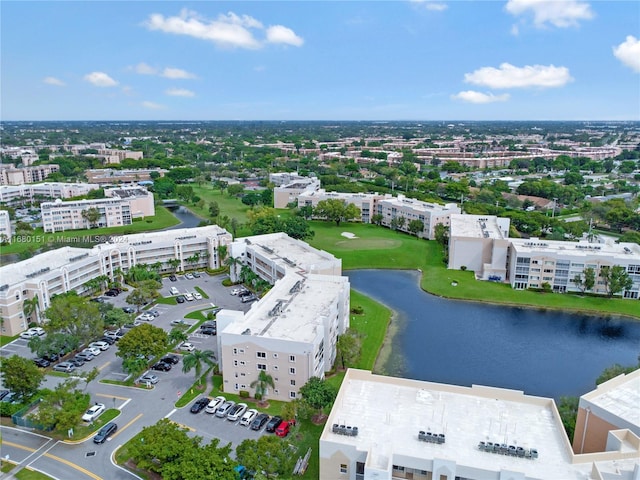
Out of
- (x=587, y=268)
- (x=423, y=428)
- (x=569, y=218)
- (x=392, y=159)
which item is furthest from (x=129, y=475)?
(x=392, y=159)

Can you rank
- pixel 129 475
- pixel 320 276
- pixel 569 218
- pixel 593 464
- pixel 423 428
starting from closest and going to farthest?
pixel 593 464
pixel 423 428
pixel 129 475
pixel 320 276
pixel 569 218

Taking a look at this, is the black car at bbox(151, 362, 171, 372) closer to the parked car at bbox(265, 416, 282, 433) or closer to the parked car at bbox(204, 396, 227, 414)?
the parked car at bbox(204, 396, 227, 414)

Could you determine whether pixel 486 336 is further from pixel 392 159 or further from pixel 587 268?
pixel 392 159

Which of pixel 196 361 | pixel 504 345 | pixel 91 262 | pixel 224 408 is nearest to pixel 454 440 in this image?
pixel 224 408

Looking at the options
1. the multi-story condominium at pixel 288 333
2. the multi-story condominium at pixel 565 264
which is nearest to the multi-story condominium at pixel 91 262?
the multi-story condominium at pixel 288 333

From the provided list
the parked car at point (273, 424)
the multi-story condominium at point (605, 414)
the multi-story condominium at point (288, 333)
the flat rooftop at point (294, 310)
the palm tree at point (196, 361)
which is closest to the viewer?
the multi-story condominium at point (605, 414)

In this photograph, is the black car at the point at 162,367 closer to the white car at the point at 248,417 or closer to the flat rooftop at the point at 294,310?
the flat rooftop at the point at 294,310
